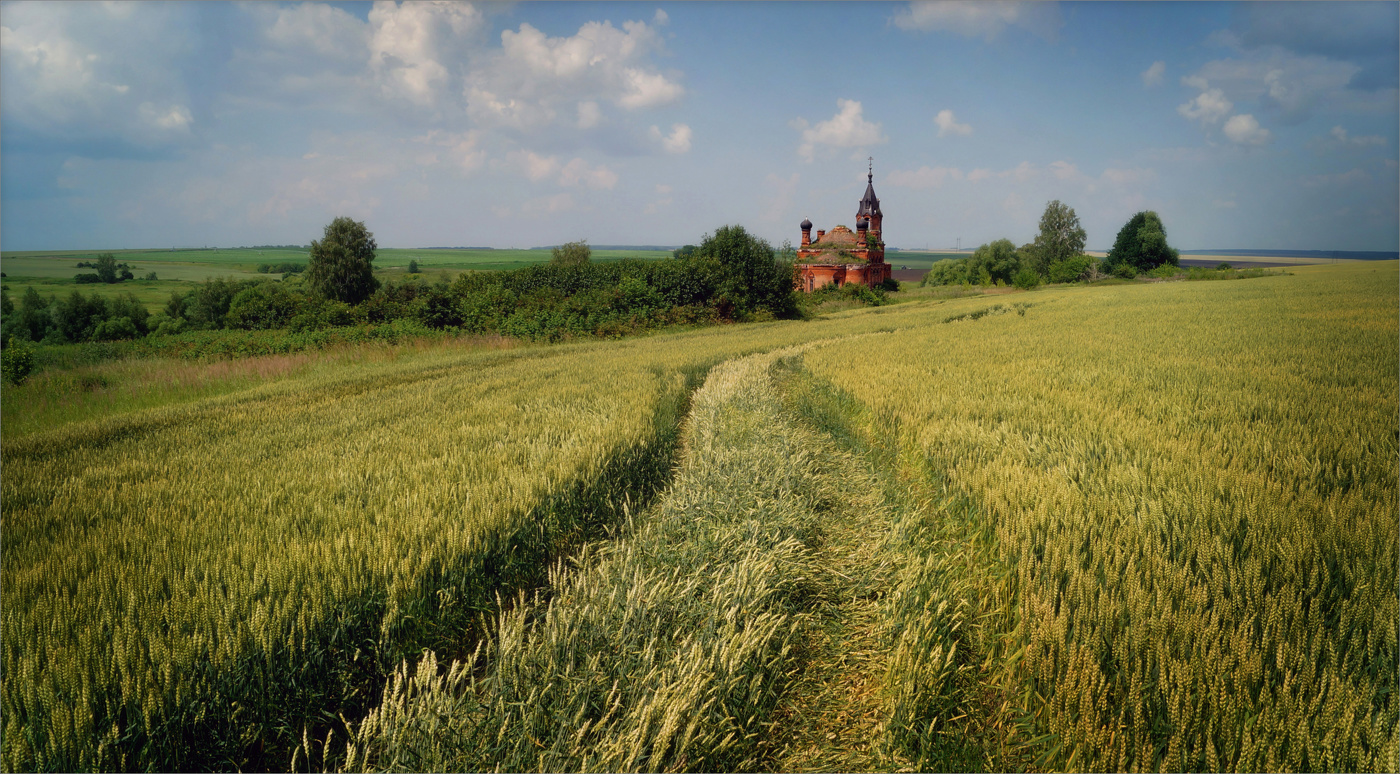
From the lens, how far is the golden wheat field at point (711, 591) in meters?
2.10

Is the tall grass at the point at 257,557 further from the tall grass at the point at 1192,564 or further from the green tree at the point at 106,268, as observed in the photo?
the green tree at the point at 106,268

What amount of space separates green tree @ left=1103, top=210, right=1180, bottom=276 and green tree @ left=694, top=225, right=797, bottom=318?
205 feet

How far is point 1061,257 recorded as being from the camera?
3462 inches

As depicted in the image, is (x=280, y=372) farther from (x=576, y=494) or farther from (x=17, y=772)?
(x=17, y=772)

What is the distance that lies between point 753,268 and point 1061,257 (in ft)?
240

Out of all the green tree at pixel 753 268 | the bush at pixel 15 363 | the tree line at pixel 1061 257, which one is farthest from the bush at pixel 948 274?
the bush at pixel 15 363

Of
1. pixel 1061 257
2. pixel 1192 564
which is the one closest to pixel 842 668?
pixel 1192 564

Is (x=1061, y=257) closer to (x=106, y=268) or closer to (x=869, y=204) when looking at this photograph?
(x=869, y=204)

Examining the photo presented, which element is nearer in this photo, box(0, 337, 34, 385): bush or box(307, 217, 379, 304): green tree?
box(0, 337, 34, 385): bush

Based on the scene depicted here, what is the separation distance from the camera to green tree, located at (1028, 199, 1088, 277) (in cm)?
8775

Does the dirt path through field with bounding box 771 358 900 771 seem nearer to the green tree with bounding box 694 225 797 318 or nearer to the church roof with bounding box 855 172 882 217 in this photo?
the green tree with bounding box 694 225 797 318

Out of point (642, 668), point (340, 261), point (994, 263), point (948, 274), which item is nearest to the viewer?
point (642, 668)

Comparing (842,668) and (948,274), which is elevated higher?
(948,274)

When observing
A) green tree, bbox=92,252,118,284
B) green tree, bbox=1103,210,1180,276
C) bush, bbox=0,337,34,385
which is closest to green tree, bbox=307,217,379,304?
green tree, bbox=92,252,118,284
